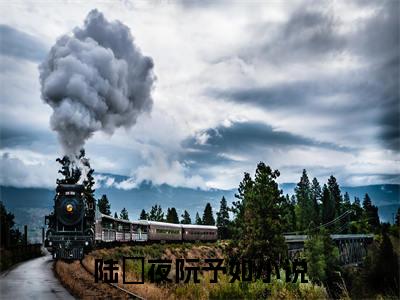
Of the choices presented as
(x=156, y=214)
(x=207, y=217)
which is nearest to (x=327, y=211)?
(x=207, y=217)

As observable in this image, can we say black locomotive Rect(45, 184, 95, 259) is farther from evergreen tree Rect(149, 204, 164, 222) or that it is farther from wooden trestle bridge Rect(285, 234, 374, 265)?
evergreen tree Rect(149, 204, 164, 222)

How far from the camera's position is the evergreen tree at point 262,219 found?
4072 centimetres

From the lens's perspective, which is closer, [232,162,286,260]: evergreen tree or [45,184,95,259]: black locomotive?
[45,184,95,259]: black locomotive

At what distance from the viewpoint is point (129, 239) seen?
5069cm

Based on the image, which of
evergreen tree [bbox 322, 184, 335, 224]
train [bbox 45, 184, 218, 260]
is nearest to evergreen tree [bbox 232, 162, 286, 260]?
train [bbox 45, 184, 218, 260]

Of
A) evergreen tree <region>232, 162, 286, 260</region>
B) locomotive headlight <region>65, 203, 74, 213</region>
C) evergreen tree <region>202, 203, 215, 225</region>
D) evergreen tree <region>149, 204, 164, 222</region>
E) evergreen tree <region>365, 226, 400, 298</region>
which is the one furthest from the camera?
evergreen tree <region>149, 204, 164, 222</region>

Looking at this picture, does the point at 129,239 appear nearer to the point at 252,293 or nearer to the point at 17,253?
the point at 17,253

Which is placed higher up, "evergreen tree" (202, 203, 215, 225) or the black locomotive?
"evergreen tree" (202, 203, 215, 225)

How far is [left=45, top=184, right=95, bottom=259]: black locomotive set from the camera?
83.8ft

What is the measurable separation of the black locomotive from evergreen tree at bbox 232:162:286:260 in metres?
17.9

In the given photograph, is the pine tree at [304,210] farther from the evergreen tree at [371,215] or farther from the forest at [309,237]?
the evergreen tree at [371,215]

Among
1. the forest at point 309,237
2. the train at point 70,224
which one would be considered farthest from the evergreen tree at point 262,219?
the train at point 70,224

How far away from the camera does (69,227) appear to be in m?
25.8

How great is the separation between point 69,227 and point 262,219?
20.8 m
